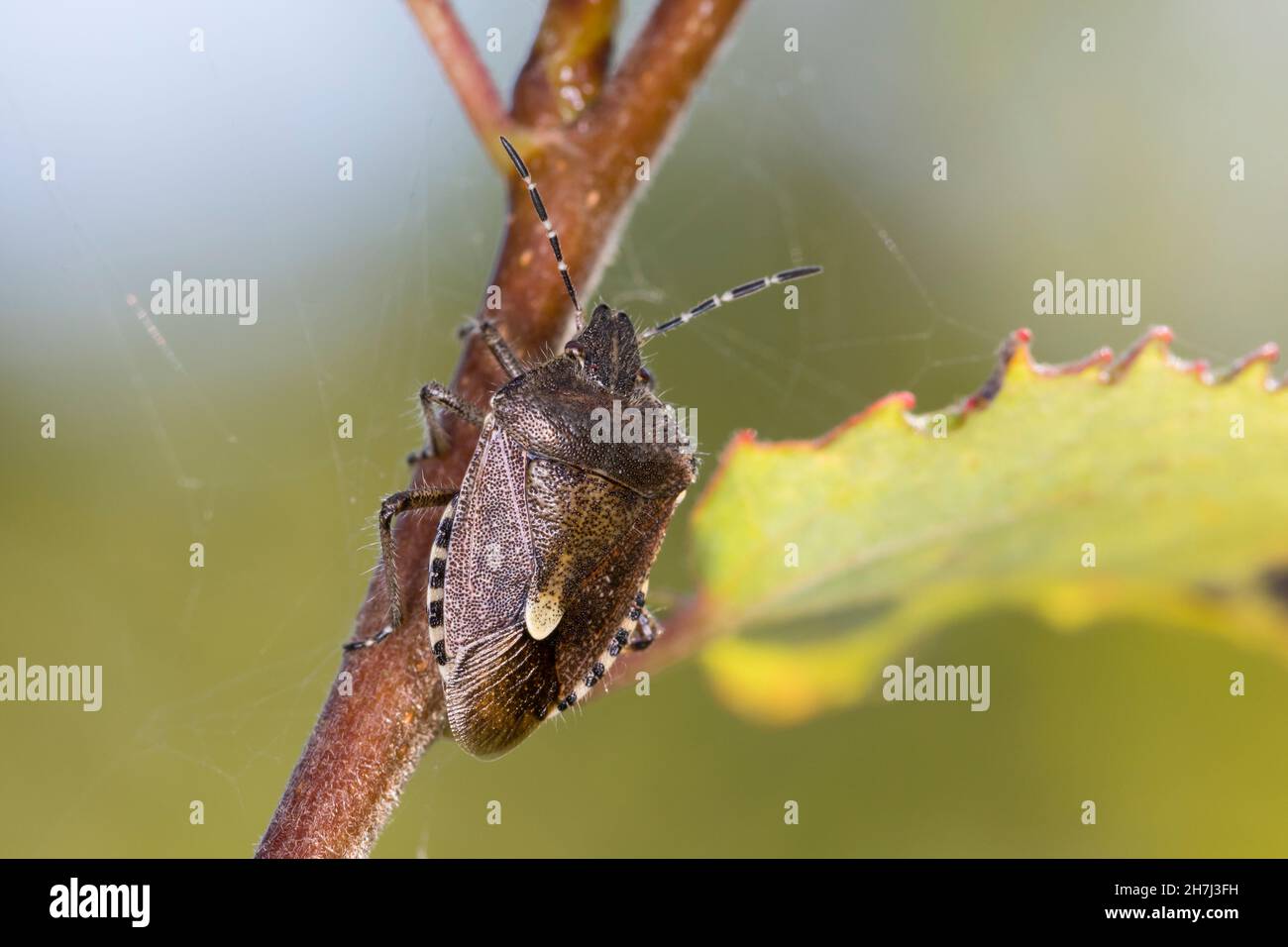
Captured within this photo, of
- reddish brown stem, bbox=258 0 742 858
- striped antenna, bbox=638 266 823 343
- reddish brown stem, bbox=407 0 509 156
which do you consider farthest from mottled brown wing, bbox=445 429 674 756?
reddish brown stem, bbox=407 0 509 156

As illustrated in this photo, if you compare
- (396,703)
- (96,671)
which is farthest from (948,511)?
Result: (96,671)

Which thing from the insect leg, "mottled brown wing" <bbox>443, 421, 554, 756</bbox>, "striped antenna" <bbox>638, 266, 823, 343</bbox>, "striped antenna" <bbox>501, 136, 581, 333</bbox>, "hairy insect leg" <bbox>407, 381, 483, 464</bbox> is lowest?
"mottled brown wing" <bbox>443, 421, 554, 756</bbox>

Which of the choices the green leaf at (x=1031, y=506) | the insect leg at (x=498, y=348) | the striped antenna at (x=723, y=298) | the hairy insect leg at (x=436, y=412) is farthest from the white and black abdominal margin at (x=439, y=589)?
the striped antenna at (x=723, y=298)

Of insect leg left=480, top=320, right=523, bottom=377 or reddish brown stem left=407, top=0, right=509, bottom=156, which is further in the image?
insect leg left=480, top=320, right=523, bottom=377

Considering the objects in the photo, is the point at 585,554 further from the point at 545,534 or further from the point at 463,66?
the point at 463,66

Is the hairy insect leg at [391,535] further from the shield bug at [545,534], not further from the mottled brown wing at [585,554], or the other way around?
the mottled brown wing at [585,554]

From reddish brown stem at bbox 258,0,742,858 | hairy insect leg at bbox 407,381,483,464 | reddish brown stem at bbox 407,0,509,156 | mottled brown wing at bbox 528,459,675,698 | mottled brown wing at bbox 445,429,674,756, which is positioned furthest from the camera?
mottled brown wing at bbox 528,459,675,698

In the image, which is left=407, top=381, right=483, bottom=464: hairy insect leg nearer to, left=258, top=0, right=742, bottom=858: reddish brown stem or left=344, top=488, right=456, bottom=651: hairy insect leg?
left=258, top=0, right=742, bottom=858: reddish brown stem
